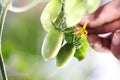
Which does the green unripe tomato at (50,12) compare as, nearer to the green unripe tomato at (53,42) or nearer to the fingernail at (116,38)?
the green unripe tomato at (53,42)

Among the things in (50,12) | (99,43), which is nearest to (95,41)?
(99,43)

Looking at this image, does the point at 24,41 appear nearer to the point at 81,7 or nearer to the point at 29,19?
Answer: the point at 29,19

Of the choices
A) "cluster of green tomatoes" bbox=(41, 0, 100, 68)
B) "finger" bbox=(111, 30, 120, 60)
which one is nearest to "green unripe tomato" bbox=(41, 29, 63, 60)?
"cluster of green tomatoes" bbox=(41, 0, 100, 68)

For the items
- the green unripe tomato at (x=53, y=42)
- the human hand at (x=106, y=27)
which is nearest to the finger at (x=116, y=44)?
the human hand at (x=106, y=27)

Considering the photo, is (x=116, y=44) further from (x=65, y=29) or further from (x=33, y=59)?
(x=33, y=59)

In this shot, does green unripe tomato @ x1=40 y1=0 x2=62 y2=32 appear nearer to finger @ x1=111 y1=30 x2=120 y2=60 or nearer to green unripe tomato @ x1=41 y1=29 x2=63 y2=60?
green unripe tomato @ x1=41 y1=29 x2=63 y2=60

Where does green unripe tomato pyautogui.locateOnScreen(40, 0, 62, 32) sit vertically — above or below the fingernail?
above
